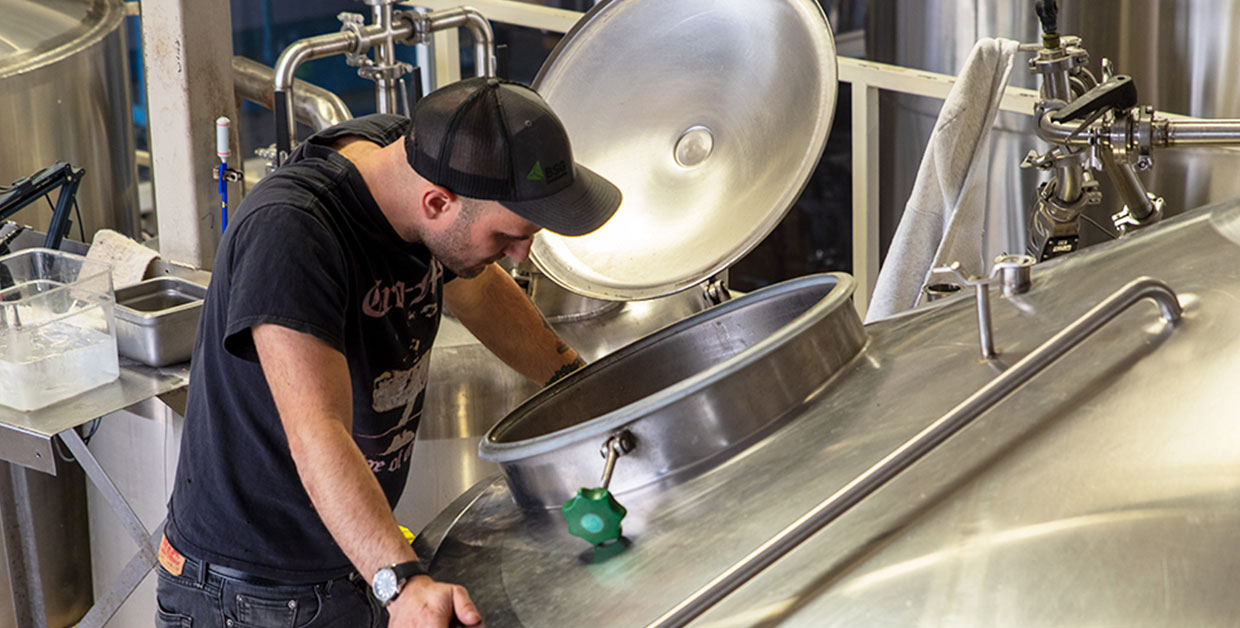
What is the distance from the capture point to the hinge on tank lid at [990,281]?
137cm

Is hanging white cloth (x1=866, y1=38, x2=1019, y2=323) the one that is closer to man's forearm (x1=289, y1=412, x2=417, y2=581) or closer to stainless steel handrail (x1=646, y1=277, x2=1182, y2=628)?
stainless steel handrail (x1=646, y1=277, x2=1182, y2=628)

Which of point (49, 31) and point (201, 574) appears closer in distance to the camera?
point (201, 574)

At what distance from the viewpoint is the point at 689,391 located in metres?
1.33

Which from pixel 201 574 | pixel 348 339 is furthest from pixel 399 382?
pixel 201 574

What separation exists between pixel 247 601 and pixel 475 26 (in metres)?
1.29

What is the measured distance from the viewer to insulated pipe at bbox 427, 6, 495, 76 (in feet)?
8.26

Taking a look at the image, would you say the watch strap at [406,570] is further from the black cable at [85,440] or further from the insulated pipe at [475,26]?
the insulated pipe at [475,26]

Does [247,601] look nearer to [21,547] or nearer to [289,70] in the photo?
[289,70]

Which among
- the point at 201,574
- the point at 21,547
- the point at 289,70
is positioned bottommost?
the point at 21,547

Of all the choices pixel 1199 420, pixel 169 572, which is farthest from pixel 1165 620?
pixel 169 572

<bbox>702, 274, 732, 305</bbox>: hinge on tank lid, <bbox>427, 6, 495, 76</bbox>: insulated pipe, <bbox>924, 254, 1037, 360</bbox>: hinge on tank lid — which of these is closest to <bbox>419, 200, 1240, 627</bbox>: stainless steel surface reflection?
<bbox>924, 254, 1037, 360</bbox>: hinge on tank lid

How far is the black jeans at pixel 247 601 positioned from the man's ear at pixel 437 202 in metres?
0.54

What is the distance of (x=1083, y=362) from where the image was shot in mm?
1283

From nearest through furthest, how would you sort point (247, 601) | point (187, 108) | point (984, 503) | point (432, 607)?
point (984, 503) → point (432, 607) → point (247, 601) → point (187, 108)
